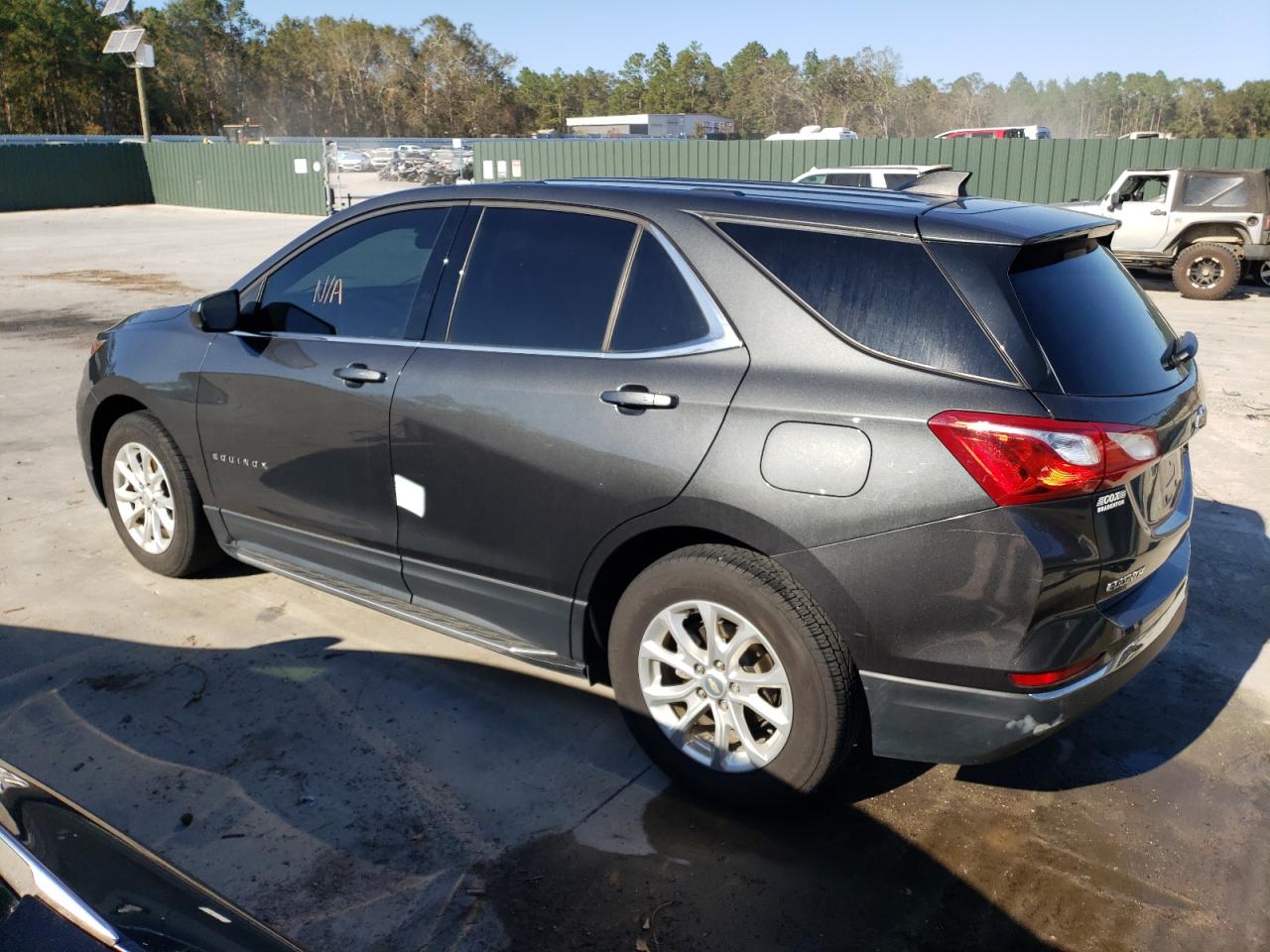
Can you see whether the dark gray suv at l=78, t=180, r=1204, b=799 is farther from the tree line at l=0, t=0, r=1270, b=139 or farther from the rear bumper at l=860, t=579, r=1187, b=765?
the tree line at l=0, t=0, r=1270, b=139

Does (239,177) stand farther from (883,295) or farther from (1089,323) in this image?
(1089,323)

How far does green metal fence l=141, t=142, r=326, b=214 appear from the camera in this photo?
33.9 metres

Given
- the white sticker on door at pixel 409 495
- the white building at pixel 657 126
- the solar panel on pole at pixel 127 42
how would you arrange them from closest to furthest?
the white sticker on door at pixel 409 495 < the solar panel on pole at pixel 127 42 < the white building at pixel 657 126

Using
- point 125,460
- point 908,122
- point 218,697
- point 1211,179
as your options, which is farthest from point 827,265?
point 908,122

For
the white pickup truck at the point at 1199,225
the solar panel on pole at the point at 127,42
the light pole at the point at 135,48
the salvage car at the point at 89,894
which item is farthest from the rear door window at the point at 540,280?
the solar panel on pole at the point at 127,42

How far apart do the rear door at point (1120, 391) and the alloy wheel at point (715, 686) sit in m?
0.96

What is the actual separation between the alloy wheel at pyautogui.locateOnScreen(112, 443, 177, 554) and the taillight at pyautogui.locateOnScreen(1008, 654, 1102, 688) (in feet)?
12.2

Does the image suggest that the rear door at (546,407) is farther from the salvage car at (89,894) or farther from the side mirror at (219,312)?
the salvage car at (89,894)

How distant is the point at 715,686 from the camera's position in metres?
3.28

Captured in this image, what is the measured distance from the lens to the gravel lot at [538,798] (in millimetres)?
2920

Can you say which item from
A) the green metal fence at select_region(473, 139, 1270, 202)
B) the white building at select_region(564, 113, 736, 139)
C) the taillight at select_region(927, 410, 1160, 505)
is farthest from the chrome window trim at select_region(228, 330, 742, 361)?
the white building at select_region(564, 113, 736, 139)

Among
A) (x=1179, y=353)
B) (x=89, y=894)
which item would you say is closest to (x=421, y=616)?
(x=89, y=894)

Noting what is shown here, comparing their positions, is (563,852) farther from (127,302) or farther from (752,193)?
(127,302)

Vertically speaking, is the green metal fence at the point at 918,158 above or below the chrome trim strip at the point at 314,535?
above
